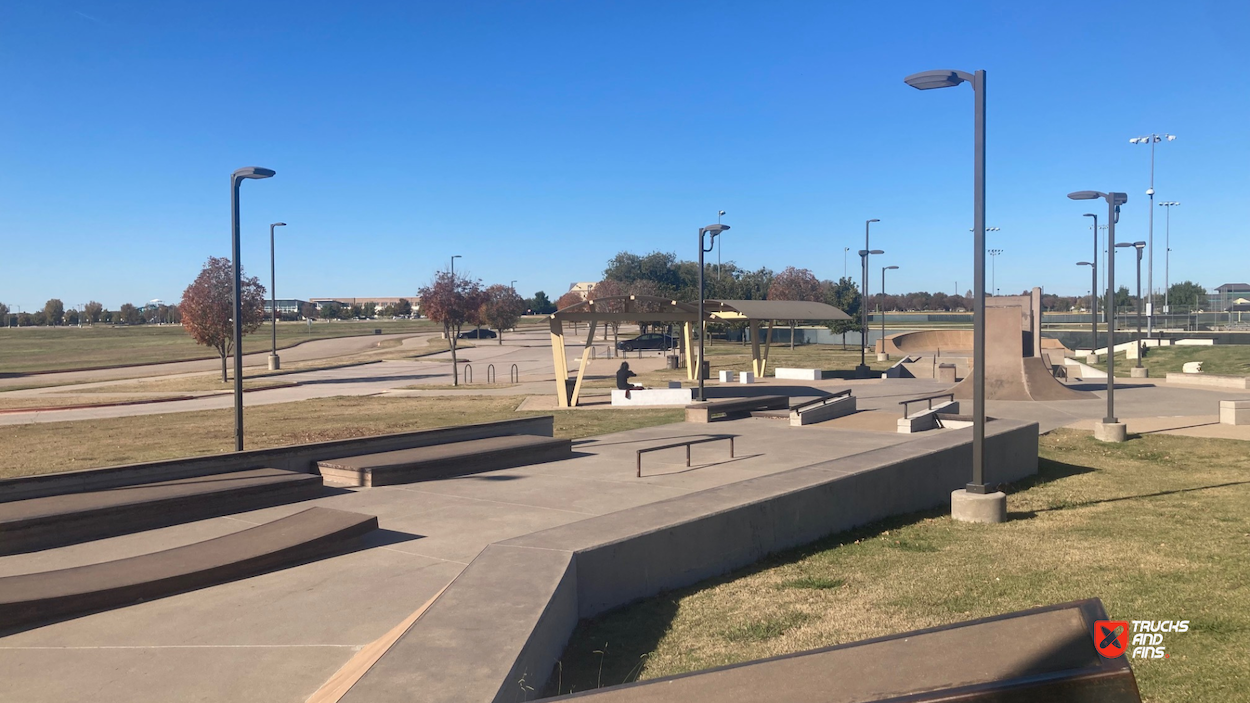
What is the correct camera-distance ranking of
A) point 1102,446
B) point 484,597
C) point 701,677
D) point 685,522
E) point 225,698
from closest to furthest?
point 701,677 → point 225,698 → point 484,597 → point 685,522 → point 1102,446

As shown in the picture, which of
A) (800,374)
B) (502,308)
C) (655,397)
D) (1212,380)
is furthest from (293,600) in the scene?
(502,308)

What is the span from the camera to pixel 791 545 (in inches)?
357

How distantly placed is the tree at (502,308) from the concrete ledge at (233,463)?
178 feet

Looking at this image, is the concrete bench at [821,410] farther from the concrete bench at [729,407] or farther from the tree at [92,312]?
the tree at [92,312]

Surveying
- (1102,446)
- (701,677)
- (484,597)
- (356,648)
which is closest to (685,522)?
(484,597)

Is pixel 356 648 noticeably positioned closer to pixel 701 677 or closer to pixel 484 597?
pixel 484 597

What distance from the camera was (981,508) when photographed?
10.4 meters

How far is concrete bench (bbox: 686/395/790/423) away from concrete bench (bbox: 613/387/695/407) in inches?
136

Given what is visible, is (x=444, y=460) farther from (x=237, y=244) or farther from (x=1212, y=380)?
(x=1212, y=380)

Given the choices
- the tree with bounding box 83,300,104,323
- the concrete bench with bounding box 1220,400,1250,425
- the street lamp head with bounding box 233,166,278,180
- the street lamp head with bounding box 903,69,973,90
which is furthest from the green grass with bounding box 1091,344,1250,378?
the tree with bounding box 83,300,104,323

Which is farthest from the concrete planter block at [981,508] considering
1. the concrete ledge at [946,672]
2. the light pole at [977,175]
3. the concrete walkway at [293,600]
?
the concrete ledge at [946,672]

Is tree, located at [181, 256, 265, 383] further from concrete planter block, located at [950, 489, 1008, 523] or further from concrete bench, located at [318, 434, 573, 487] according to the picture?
concrete planter block, located at [950, 489, 1008, 523]

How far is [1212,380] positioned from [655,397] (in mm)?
20748

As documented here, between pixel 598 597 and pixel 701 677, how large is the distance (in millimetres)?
3310
